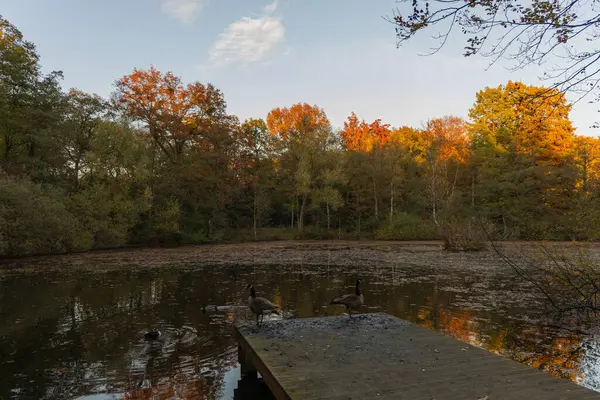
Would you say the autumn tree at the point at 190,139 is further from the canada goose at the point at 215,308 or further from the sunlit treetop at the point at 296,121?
the canada goose at the point at 215,308

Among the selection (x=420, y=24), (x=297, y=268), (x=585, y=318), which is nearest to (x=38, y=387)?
(x=420, y=24)

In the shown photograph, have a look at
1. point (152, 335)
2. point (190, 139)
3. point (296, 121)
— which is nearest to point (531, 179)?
point (296, 121)

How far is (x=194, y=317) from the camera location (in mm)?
12039

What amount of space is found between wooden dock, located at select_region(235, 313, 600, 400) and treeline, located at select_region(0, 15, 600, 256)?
81.3 ft

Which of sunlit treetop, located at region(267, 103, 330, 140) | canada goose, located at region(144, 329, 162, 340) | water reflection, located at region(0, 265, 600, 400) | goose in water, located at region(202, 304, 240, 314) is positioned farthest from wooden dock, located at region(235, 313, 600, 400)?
sunlit treetop, located at region(267, 103, 330, 140)

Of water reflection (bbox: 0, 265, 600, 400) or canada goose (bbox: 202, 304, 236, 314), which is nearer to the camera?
water reflection (bbox: 0, 265, 600, 400)

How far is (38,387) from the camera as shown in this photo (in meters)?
7.07

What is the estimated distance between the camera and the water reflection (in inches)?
288

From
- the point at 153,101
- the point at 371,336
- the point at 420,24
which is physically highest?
the point at 153,101

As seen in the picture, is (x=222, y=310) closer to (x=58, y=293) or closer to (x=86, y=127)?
(x=58, y=293)

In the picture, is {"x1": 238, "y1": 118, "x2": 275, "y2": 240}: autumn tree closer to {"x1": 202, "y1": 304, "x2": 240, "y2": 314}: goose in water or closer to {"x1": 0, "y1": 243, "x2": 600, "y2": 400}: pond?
{"x1": 0, "y1": 243, "x2": 600, "y2": 400}: pond

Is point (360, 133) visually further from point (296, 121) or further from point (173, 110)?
point (173, 110)

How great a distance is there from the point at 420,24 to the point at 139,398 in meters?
6.97

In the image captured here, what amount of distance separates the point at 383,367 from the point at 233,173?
131ft
